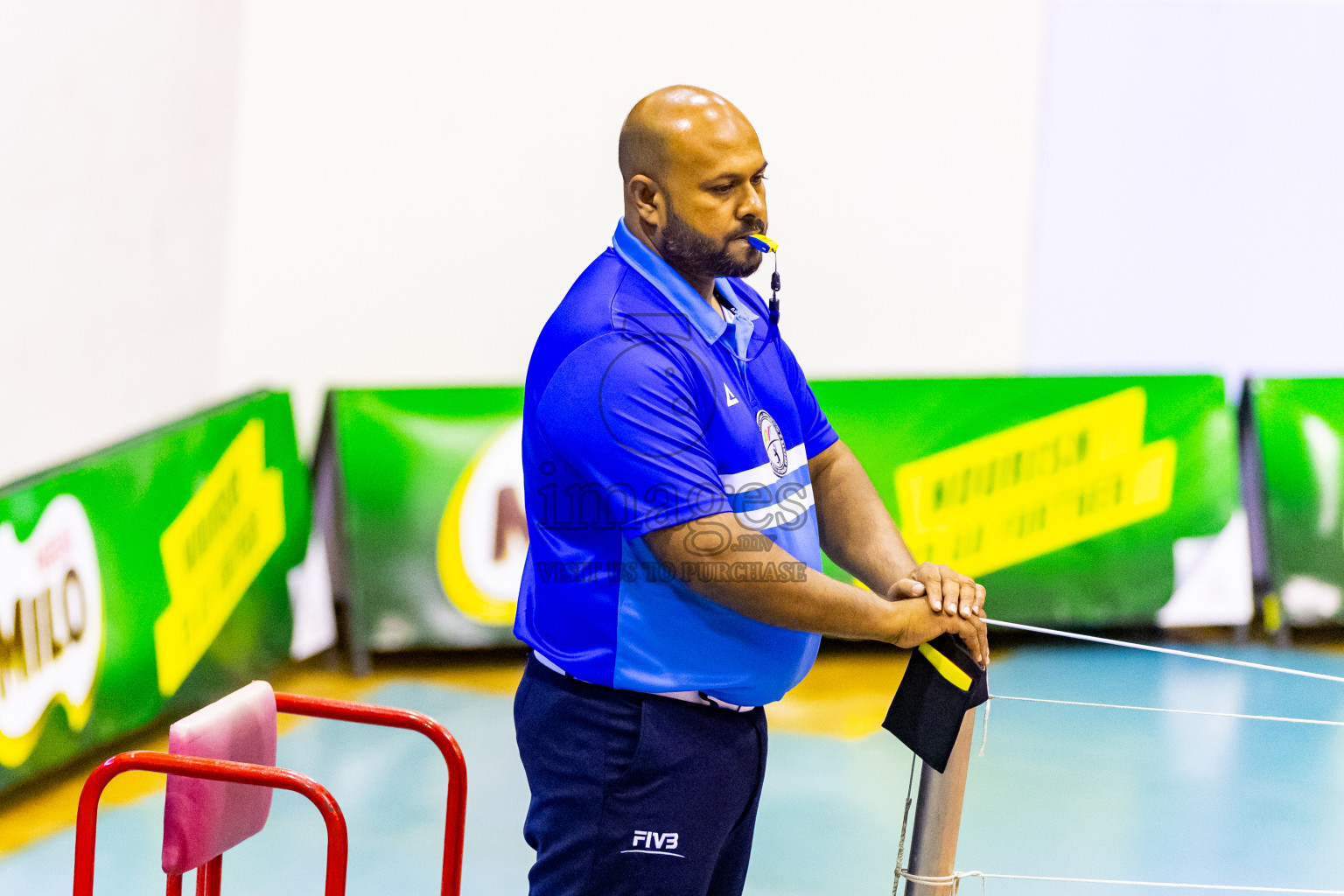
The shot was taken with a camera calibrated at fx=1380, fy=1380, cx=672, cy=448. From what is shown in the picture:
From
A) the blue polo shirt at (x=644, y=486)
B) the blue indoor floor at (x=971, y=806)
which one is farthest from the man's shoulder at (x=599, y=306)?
Result: the blue indoor floor at (x=971, y=806)

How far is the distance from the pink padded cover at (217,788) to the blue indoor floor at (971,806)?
155 centimetres

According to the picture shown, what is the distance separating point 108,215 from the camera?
Answer: 17.8ft

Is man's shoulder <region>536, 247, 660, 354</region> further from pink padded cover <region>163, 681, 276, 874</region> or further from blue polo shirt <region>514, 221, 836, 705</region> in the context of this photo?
pink padded cover <region>163, 681, 276, 874</region>

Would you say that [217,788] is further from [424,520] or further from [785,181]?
[785,181]

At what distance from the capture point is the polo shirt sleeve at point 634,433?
208 centimetres

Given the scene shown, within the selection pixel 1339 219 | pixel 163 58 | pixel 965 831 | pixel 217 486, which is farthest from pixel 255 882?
pixel 1339 219

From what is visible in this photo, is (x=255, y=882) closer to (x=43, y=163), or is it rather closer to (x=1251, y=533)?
(x=43, y=163)

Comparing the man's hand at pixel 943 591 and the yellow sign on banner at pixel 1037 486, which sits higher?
the man's hand at pixel 943 591

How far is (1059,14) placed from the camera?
22.6ft

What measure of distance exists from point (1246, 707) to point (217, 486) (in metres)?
4.15

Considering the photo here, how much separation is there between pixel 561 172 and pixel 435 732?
4416mm

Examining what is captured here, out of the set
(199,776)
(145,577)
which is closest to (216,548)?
(145,577)

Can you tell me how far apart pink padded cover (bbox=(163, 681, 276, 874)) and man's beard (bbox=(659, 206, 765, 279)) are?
1.07 m

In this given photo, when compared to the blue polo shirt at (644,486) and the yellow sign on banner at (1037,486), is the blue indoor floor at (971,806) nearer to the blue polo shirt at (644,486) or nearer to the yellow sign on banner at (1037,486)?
the yellow sign on banner at (1037,486)
